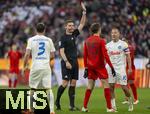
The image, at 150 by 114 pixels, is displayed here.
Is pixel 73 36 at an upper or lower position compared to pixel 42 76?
upper

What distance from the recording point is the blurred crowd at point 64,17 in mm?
37438

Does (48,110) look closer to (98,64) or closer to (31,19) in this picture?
(98,64)

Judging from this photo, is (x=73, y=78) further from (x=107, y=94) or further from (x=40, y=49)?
(x=40, y=49)

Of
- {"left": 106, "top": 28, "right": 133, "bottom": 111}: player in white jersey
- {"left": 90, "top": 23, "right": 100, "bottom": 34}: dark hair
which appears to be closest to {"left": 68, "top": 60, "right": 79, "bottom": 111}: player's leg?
{"left": 106, "top": 28, "right": 133, "bottom": 111}: player in white jersey

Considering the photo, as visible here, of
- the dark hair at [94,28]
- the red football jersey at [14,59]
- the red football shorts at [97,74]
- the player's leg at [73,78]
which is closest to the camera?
the dark hair at [94,28]

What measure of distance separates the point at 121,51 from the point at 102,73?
1394 mm

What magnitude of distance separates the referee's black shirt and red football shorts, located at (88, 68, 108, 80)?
1.31 m

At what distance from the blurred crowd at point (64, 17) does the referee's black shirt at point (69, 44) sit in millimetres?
17349

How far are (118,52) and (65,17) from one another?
2036 centimetres

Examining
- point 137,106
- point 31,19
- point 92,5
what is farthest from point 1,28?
point 137,106

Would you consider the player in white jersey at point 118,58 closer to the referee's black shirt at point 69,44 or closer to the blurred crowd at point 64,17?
the referee's black shirt at point 69,44

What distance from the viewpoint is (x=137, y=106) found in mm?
20062

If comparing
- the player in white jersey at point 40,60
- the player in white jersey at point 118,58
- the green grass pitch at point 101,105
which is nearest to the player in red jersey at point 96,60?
the green grass pitch at point 101,105

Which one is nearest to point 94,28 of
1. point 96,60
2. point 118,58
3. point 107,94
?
point 96,60
